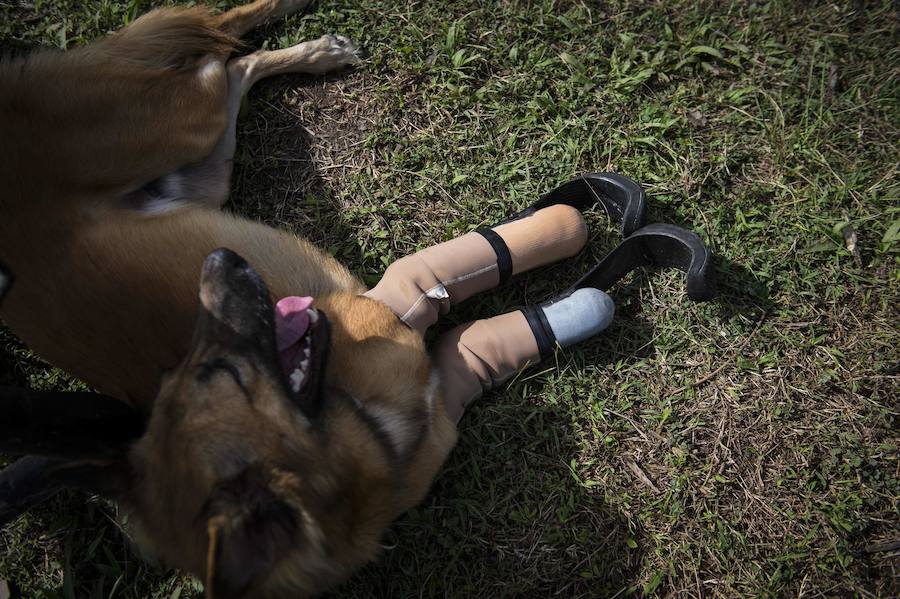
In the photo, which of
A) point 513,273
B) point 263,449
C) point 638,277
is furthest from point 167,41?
point 638,277

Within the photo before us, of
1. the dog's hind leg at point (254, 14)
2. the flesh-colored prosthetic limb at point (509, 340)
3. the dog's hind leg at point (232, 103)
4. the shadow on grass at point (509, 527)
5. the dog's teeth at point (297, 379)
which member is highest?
the dog's hind leg at point (254, 14)

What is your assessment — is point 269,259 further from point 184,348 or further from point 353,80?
point 353,80

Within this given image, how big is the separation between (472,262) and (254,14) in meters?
2.21

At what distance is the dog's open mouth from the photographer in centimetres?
232

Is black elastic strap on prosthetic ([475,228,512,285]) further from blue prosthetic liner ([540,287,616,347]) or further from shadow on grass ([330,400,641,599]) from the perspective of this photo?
shadow on grass ([330,400,641,599])

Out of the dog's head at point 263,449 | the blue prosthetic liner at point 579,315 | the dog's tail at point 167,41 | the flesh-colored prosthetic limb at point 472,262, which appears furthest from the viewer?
the dog's tail at point 167,41

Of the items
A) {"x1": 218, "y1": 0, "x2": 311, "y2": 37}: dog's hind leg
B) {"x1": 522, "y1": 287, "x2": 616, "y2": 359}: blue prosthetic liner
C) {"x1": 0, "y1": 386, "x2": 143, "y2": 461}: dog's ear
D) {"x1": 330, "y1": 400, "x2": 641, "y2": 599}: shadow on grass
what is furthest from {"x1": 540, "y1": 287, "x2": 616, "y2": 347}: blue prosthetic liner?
{"x1": 218, "y1": 0, "x2": 311, "y2": 37}: dog's hind leg

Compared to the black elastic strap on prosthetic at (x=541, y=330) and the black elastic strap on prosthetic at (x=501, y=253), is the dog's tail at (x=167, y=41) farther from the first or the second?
the black elastic strap on prosthetic at (x=541, y=330)

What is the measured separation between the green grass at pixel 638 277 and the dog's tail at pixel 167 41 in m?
0.43

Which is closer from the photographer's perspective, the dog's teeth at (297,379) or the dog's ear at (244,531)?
the dog's ear at (244,531)

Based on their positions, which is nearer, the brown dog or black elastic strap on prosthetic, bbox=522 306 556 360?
the brown dog

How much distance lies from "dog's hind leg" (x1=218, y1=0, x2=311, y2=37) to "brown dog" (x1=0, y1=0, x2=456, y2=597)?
26 centimetres

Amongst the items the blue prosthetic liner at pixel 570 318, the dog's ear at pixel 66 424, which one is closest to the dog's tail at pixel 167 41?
the dog's ear at pixel 66 424

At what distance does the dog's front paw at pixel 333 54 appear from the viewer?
12.0 ft
